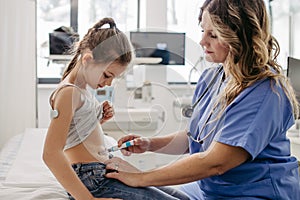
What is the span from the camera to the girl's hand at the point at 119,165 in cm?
110

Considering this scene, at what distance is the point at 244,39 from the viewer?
1066 millimetres

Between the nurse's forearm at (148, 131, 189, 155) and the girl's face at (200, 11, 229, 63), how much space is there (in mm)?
289

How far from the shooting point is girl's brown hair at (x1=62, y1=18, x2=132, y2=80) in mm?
1047

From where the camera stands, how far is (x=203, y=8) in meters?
1.14

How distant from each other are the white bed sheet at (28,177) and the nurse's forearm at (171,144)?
0.44ft

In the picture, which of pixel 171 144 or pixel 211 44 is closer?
pixel 211 44

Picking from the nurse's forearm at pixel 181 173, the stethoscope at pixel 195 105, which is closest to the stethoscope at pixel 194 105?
the stethoscope at pixel 195 105

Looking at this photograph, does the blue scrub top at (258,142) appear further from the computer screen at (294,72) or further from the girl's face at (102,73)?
the computer screen at (294,72)

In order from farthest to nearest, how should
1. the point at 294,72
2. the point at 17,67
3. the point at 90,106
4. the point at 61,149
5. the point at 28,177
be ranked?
1. the point at 17,67
2. the point at 294,72
3. the point at 28,177
4. the point at 90,106
5. the point at 61,149

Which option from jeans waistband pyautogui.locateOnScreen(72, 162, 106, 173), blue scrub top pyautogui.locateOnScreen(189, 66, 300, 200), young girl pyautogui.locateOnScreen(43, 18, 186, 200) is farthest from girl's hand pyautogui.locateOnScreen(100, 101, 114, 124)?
blue scrub top pyautogui.locateOnScreen(189, 66, 300, 200)

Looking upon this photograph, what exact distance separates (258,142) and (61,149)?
1.70 feet

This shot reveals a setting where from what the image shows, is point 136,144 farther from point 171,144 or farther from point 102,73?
point 102,73

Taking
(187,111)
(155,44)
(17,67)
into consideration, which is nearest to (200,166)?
(187,111)

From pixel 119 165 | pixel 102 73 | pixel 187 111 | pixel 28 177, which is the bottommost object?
pixel 28 177
